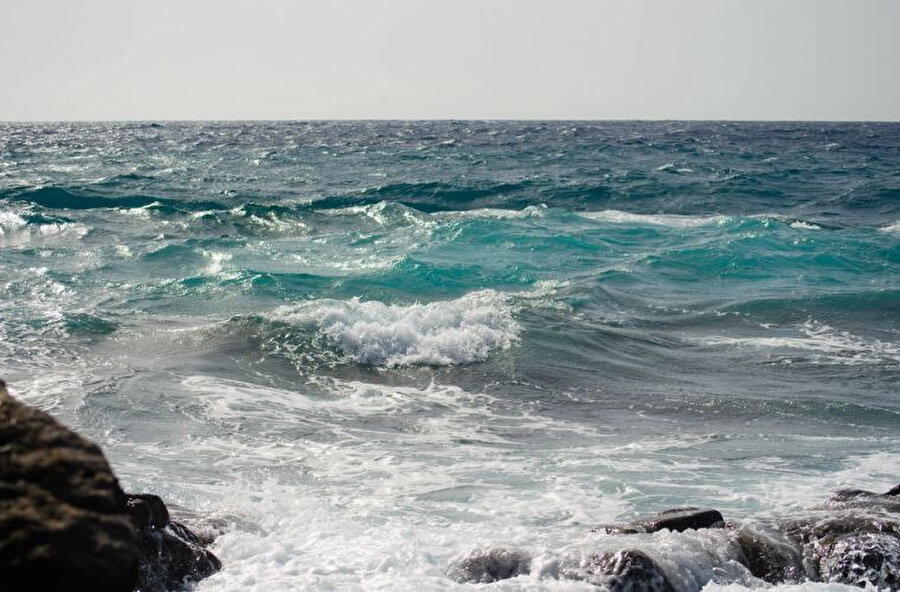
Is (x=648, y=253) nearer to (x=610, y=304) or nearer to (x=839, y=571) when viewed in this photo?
(x=610, y=304)

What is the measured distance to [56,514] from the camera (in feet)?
9.16

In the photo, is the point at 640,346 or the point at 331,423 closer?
the point at 331,423

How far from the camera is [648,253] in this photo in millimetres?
22234

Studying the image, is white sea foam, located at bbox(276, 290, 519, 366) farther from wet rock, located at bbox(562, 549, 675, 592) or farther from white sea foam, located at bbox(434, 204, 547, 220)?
white sea foam, located at bbox(434, 204, 547, 220)

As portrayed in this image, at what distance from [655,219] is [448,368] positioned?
18211 mm

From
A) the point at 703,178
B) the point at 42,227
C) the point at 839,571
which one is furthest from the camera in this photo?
the point at 703,178

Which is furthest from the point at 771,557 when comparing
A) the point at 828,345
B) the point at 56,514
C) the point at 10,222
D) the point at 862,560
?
the point at 10,222

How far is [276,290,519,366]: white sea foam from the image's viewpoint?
12875mm

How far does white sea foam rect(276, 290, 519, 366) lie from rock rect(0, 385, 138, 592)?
9.40 m

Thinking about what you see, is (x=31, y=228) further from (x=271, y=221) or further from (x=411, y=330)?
(x=411, y=330)

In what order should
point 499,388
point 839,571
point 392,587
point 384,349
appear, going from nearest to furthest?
point 392,587, point 839,571, point 499,388, point 384,349

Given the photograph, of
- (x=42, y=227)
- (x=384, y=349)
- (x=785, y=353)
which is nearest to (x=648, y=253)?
(x=785, y=353)

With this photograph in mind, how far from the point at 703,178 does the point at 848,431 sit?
29.6 meters

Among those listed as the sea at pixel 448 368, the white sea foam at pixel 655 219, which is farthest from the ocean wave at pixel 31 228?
the white sea foam at pixel 655 219
